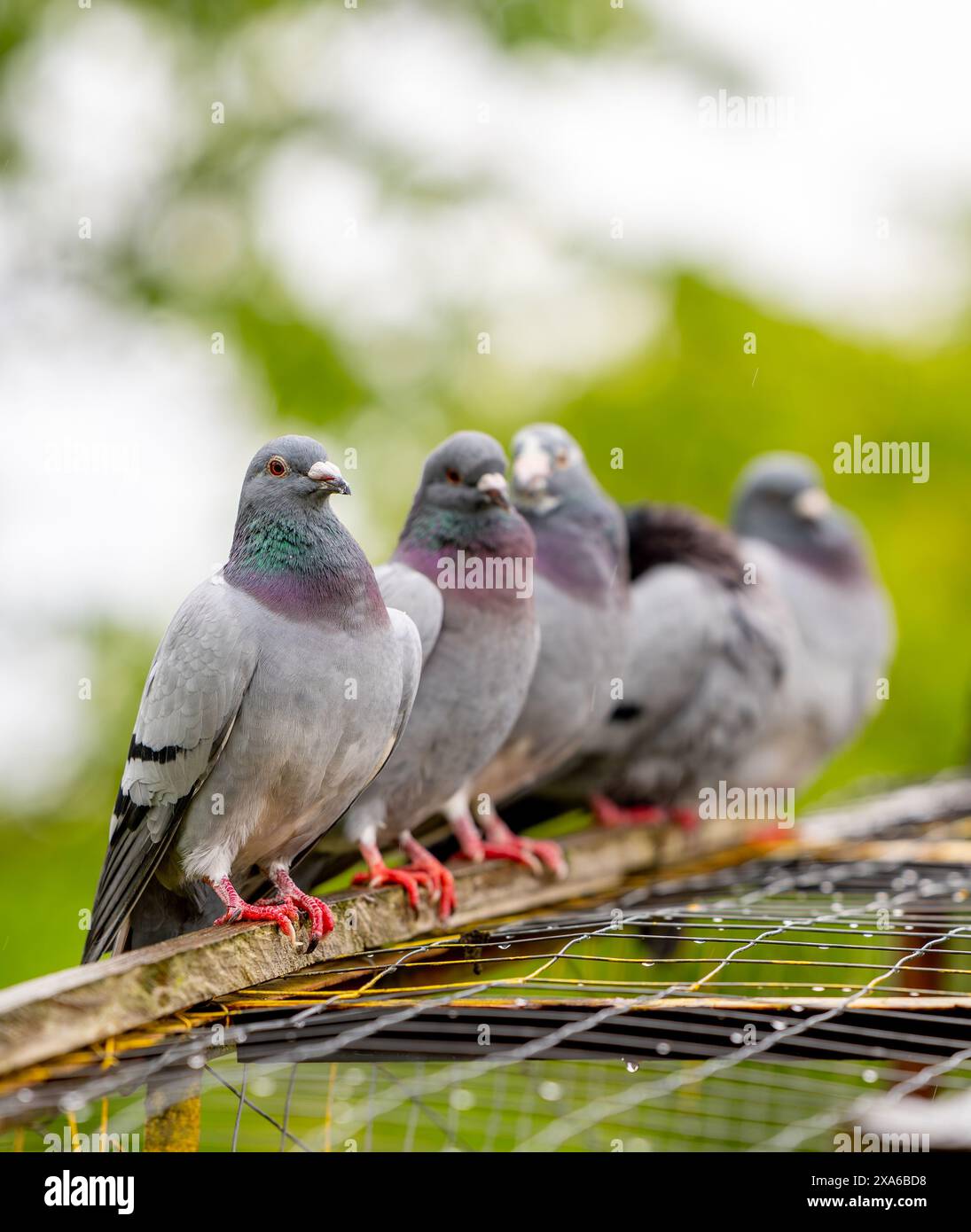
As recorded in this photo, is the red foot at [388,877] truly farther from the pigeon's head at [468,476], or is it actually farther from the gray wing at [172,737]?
the pigeon's head at [468,476]

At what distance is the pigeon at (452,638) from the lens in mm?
3602

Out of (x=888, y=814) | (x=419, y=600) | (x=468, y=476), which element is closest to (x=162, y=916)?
(x=419, y=600)

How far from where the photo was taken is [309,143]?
A: 30.3ft

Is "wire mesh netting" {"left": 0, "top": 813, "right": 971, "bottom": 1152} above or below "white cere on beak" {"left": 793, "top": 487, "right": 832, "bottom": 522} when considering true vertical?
below

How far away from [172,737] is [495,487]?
122cm

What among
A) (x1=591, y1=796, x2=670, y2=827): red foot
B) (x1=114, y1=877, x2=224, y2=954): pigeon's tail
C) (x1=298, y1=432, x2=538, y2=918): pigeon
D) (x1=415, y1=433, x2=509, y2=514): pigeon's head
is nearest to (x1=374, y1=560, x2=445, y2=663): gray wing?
(x1=298, y1=432, x2=538, y2=918): pigeon

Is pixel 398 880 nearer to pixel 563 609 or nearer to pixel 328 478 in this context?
pixel 328 478

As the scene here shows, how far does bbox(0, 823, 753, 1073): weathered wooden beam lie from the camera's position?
85.7 inches

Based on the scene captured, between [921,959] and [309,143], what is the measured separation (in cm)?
724

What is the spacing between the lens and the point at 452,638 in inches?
144

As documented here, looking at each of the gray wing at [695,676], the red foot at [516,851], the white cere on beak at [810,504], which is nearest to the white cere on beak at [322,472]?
the red foot at [516,851]

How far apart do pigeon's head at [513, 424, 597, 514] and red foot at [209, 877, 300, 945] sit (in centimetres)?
182

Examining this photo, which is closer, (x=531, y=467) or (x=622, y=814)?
(x=531, y=467)

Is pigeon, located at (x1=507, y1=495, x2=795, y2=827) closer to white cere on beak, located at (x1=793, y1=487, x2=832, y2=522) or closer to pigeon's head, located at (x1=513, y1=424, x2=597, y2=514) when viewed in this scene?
pigeon's head, located at (x1=513, y1=424, x2=597, y2=514)
